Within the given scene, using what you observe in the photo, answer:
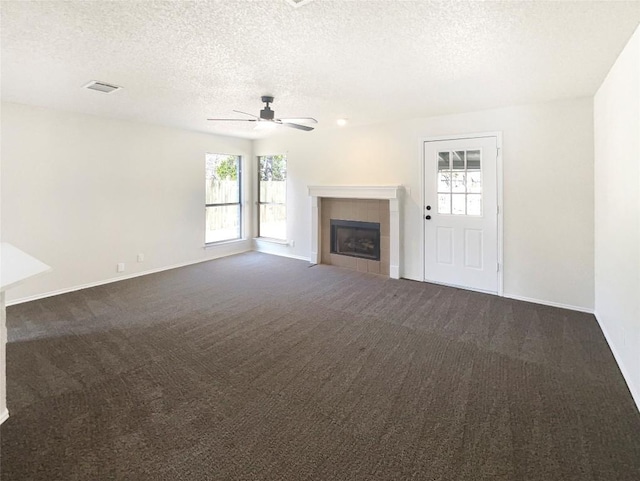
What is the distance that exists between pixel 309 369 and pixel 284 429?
2.27ft

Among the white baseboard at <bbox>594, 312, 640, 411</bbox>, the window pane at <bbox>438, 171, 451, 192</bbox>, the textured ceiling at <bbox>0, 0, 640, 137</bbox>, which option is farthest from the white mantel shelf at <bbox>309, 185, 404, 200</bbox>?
the white baseboard at <bbox>594, 312, 640, 411</bbox>

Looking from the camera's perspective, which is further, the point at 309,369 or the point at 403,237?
the point at 403,237

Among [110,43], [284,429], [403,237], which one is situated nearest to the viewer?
[284,429]

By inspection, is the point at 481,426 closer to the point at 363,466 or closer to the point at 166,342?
the point at 363,466

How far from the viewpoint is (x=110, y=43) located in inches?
99.3

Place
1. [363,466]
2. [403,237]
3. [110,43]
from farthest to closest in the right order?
1. [403,237]
2. [110,43]
3. [363,466]

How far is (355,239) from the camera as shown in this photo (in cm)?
603

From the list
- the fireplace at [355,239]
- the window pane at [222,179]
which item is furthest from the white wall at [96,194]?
the fireplace at [355,239]

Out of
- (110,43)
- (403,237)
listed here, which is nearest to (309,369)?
(110,43)

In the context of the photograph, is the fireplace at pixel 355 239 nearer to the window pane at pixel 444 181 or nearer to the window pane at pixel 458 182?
the window pane at pixel 444 181

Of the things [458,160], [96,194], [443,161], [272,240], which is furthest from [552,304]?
[96,194]

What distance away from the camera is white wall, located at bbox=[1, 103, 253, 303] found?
4.25 metres

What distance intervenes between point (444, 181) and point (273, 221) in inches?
146

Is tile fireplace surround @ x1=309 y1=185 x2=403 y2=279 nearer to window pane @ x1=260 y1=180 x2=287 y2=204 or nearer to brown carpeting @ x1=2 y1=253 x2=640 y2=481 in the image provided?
window pane @ x1=260 y1=180 x2=287 y2=204
